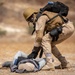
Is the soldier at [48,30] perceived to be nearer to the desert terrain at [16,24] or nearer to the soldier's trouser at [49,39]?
the soldier's trouser at [49,39]

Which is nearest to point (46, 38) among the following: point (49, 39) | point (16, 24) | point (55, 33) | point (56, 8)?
point (49, 39)

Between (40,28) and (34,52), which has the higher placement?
(40,28)

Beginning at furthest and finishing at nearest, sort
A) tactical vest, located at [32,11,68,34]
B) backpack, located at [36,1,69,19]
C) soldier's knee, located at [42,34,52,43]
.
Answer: backpack, located at [36,1,69,19] → tactical vest, located at [32,11,68,34] → soldier's knee, located at [42,34,52,43]

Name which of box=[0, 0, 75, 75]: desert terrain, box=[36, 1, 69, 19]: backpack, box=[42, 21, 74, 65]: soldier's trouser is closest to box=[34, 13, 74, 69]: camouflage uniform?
box=[42, 21, 74, 65]: soldier's trouser

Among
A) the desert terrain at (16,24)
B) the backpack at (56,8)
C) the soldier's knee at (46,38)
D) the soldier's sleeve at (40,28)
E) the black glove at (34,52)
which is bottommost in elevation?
the black glove at (34,52)

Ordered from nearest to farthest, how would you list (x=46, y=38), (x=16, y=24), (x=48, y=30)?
(x=46, y=38), (x=48, y=30), (x=16, y=24)

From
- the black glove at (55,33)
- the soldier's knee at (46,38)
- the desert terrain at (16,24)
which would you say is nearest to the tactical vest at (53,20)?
the black glove at (55,33)

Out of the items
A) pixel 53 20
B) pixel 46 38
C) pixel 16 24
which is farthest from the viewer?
pixel 16 24

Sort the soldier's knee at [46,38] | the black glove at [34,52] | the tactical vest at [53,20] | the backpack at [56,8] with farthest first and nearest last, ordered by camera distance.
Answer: the black glove at [34,52] → the backpack at [56,8] → the tactical vest at [53,20] → the soldier's knee at [46,38]

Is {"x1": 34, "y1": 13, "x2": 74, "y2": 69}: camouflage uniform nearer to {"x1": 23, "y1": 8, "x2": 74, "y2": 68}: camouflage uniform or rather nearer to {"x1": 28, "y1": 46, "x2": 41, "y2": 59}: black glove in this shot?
{"x1": 23, "y1": 8, "x2": 74, "y2": 68}: camouflage uniform

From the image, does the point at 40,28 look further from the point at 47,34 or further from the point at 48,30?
the point at 48,30

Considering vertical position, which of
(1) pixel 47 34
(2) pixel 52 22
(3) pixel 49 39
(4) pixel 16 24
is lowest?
(3) pixel 49 39

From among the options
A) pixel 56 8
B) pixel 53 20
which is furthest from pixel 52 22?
pixel 56 8

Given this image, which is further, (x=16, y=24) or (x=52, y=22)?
(x=16, y=24)
